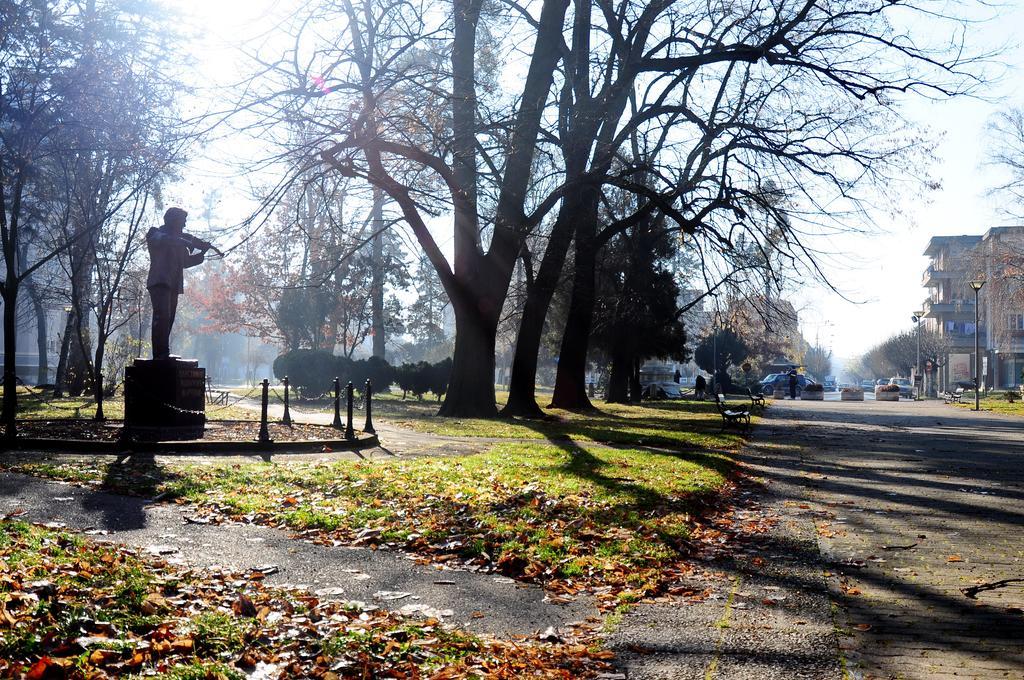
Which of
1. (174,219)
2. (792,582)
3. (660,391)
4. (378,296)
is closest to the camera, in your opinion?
(792,582)

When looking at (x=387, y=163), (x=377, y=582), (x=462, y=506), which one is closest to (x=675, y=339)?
Result: (x=387, y=163)

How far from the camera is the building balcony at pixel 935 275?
10222cm

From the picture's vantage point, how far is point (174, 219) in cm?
1697

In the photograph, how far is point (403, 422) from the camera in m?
22.4

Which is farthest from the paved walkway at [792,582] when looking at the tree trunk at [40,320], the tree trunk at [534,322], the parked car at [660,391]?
the parked car at [660,391]

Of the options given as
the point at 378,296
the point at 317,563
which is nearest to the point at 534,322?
the point at 317,563

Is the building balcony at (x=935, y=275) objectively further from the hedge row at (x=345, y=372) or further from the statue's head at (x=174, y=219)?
the statue's head at (x=174, y=219)

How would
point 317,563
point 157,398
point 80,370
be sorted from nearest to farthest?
point 317,563, point 157,398, point 80,370

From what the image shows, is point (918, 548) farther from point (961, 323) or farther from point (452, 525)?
point (961, 323)

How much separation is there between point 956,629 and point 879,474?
27.4 feet

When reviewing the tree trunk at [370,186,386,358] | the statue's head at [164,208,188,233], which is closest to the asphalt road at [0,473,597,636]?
the statue's head at [164,208,188,233]

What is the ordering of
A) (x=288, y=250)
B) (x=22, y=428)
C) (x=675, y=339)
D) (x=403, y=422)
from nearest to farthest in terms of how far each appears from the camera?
(x=22, y=428) < (x=403, y=422) < (x=675, y=339) < (x=288, y=250)

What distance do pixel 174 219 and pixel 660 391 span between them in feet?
154

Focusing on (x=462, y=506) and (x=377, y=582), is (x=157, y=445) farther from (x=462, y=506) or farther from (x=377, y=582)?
(x=377, y=582)
